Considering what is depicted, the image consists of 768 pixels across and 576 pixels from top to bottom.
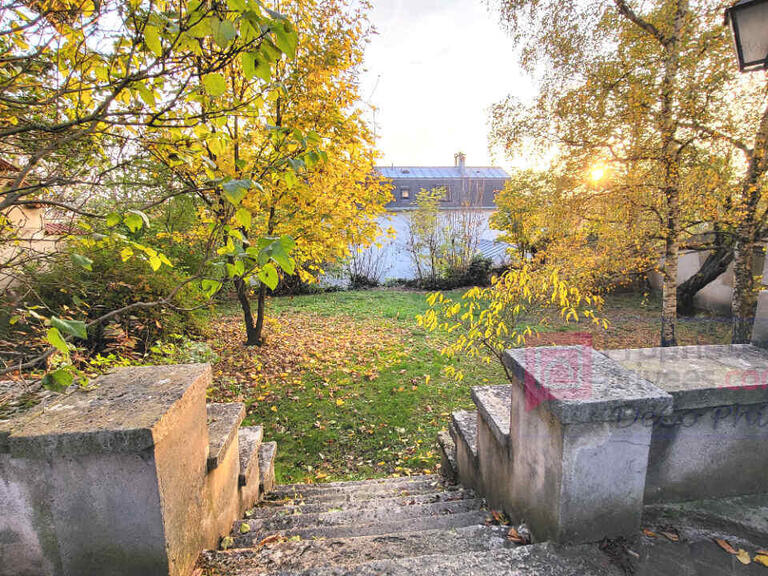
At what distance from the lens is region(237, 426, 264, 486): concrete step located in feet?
8.37

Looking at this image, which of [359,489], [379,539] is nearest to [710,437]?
[379,539]

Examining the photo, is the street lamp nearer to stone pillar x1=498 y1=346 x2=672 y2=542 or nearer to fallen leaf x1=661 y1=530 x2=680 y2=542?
stone pillar x1=498 y1=346 x2=672 y2=542

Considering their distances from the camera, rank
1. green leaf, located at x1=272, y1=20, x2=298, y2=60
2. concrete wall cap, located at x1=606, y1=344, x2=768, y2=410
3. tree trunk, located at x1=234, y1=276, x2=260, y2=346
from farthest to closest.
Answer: tree trunk, located at x1=234, y1=276, x2=260, y2=346, concrete wall cap, located at x1=606, y1=344, x2=768, y2=410, green leaf, located at x1=272, y1=20, x2=298, y2=60

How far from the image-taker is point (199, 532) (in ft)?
5.63

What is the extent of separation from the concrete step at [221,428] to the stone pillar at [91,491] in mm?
449

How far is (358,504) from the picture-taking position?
2705mm

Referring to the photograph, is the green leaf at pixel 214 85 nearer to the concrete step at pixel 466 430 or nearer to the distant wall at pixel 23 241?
the distant wall at pixel 23 241

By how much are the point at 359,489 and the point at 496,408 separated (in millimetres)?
1624

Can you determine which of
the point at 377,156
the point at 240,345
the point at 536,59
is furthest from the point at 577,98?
the point at 240,345

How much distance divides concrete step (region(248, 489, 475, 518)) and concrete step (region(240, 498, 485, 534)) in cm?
13

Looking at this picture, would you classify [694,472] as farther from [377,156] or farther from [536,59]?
[536,59]

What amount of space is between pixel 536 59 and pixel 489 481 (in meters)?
7.08

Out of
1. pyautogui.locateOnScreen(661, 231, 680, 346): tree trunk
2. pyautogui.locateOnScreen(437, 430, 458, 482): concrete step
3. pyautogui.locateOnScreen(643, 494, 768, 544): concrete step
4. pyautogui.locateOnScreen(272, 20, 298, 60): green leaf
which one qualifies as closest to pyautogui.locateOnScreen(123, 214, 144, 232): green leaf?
pyautogui.locateOnScreen(272, 20, 298, 60): green leaf

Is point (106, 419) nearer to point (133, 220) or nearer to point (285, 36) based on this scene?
point (133, 220)
